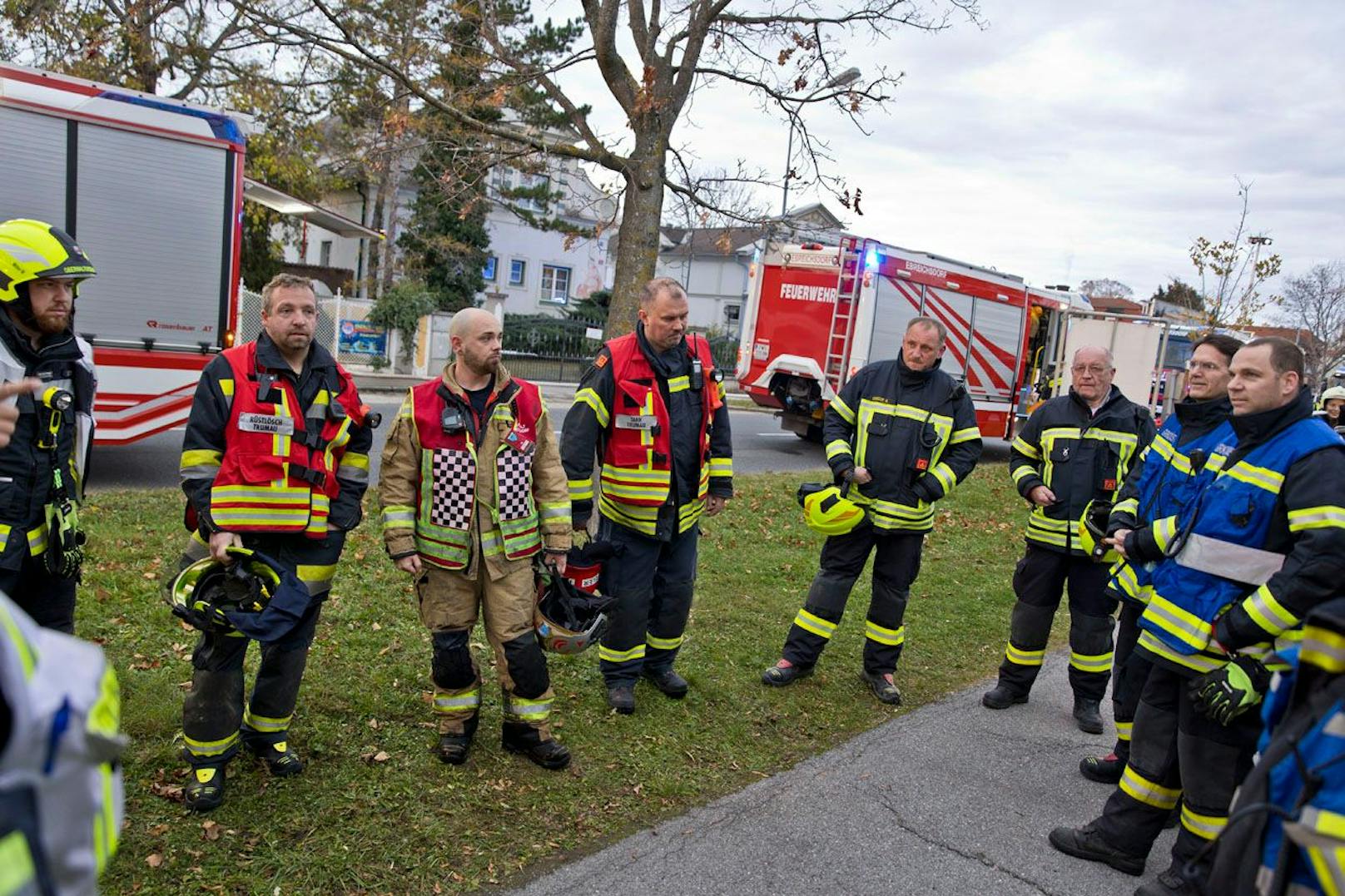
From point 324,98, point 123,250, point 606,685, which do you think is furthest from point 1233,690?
point 324,98

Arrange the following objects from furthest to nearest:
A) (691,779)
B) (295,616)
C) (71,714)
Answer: (691,779)
(295,616)
(71,714)

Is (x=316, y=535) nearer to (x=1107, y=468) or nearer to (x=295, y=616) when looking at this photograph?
(x=295, y=616)

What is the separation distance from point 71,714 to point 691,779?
3.14 m

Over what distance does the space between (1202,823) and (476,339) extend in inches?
130

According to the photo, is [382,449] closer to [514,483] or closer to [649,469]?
[649,469]

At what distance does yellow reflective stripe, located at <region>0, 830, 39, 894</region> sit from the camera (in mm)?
1171

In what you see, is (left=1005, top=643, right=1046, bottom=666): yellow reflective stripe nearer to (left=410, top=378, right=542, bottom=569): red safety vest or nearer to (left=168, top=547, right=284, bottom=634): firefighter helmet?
(left=410, top=378, right=542, bottom=569): red safety vest

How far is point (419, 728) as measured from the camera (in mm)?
4238

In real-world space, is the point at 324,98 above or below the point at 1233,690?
above

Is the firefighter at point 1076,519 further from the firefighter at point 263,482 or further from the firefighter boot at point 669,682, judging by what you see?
the firefighter at point 263,482

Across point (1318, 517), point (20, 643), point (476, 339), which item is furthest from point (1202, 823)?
point (20, 643)

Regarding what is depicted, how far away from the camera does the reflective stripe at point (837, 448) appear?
5.34 meters

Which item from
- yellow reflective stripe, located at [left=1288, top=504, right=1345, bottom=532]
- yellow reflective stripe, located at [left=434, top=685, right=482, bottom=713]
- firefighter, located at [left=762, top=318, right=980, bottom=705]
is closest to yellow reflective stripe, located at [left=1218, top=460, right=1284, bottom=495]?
yellow reflective stripe, located at [left=1288, top=504, right=1345, bottom=532]

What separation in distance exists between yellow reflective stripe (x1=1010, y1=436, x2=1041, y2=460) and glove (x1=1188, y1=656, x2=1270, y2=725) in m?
2.35
